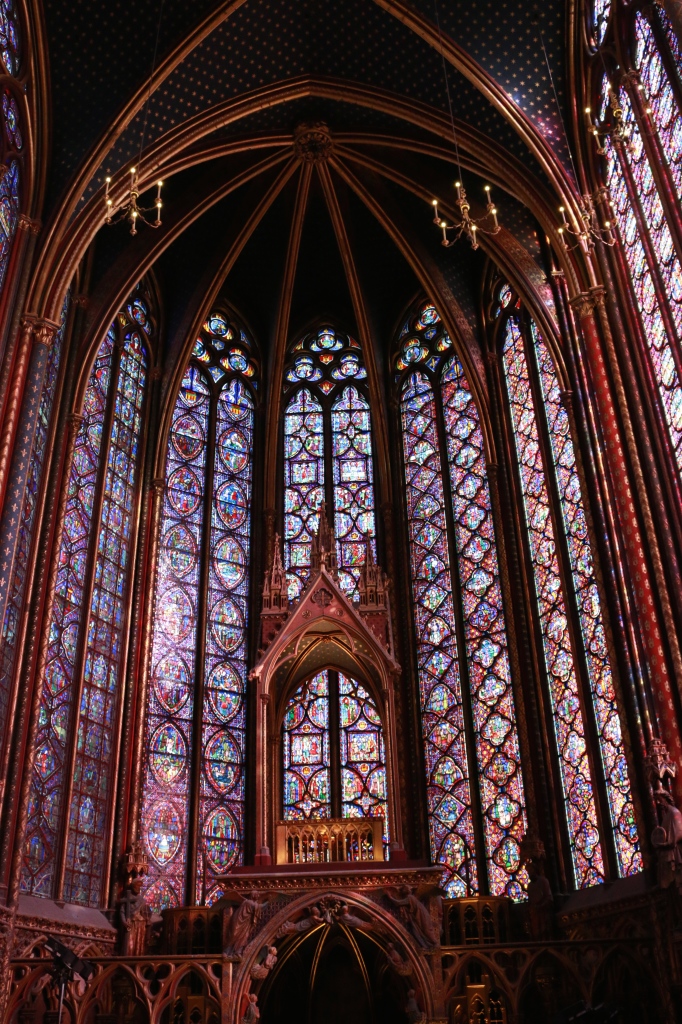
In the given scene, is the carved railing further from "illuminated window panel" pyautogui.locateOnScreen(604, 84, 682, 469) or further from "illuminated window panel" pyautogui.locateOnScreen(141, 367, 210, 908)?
"illuminated window panel" pyautogui.locateOnScreen(604, 84, 682, 469)

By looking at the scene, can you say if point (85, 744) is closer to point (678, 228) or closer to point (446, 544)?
point (446, 544)

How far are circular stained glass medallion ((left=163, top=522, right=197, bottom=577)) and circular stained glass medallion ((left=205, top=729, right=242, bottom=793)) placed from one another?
9.40ft

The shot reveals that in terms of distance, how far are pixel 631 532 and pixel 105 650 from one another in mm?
7932

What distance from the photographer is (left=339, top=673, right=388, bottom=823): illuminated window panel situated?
15.6 m

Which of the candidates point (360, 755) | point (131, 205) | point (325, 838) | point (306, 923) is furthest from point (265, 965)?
point (131, 205)

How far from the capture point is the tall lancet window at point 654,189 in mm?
10727

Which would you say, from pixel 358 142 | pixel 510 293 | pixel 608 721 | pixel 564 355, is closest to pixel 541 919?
pixel 608 721

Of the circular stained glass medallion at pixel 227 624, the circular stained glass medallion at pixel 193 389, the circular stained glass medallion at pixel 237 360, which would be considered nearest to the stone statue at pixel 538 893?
the circular stained glass medallion at pixel 227 624

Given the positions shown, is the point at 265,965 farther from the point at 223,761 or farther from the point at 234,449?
the point at 234,449

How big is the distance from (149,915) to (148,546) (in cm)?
563

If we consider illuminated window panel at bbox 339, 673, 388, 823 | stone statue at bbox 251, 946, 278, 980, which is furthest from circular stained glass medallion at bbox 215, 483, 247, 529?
stone statue at bbox 251, 946, 278, 980

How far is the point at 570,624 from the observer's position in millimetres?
13852

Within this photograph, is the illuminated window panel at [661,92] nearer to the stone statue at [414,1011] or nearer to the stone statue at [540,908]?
the stone statue at [540,908]

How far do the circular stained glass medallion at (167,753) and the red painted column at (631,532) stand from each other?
7.76 metres
